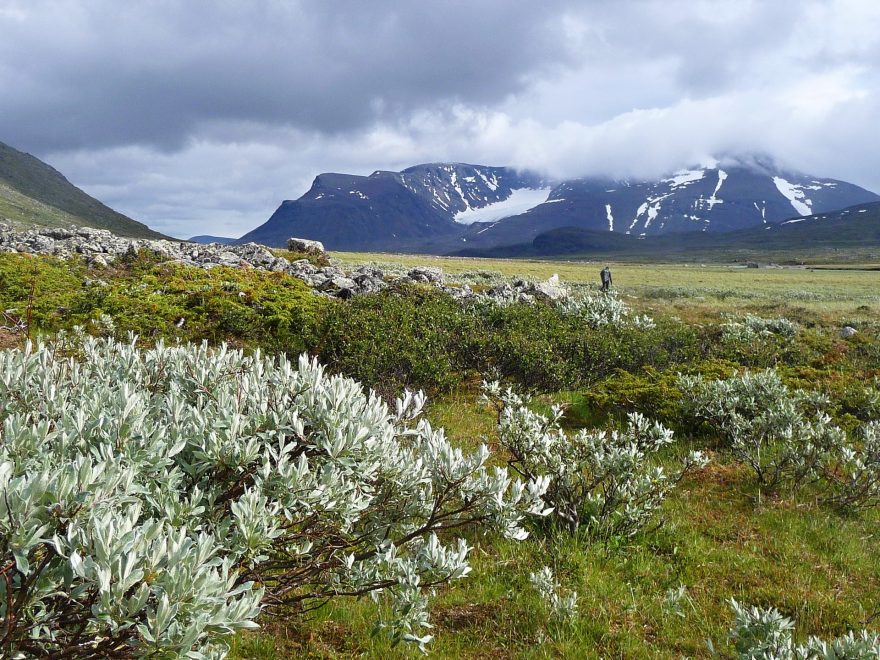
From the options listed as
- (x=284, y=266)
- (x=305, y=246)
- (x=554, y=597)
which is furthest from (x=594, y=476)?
(x=305, y=246)

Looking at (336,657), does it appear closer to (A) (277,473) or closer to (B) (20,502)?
(A) (277,473)

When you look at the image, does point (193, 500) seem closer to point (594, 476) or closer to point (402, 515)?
point (402, 515)

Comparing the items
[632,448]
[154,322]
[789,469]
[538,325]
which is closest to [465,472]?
[632,448]

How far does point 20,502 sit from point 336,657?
108 inches

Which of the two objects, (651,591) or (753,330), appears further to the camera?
(753,330)

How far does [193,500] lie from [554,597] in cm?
323

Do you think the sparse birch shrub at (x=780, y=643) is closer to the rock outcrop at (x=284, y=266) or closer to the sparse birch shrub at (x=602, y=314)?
the sparse birch shrub at (x=602, y=314)

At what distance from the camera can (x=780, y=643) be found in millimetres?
2947

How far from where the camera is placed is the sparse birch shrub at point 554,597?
4.12 meters

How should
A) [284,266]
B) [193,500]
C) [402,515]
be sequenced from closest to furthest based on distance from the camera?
[193,500] → [402,515] → [284,266]

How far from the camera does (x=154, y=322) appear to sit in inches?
556

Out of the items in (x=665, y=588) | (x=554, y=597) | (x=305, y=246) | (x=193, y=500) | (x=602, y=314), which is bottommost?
(x=665, y=588)

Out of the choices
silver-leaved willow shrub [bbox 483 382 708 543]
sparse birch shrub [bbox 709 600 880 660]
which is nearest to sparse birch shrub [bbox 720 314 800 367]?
silver-leaved willow shrub [bbox 483 382 708 543]

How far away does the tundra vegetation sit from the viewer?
1992 millimetres
